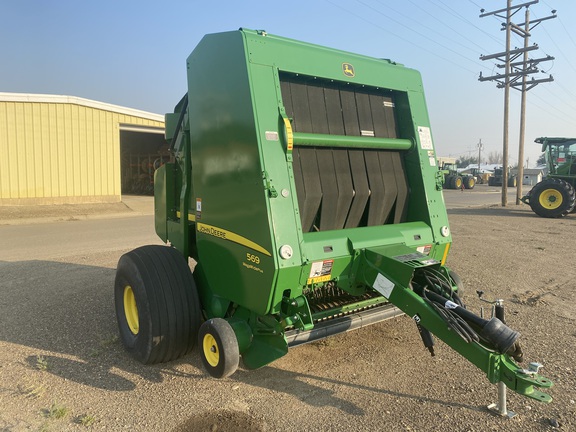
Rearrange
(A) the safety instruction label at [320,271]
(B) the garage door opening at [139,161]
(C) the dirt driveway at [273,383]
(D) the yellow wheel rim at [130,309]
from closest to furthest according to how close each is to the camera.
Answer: (C) the dirt driveway at [273,383] → (A) the safety instruction label at [320,271] → (D) the yellow wheel rim at [130,309] → (B) the garage door opening at [139,161]

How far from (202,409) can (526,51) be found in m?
21.6

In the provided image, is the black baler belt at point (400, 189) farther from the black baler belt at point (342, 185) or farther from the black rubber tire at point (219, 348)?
the black rubber tire at point (219, 348)

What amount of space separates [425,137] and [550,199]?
13.7 metres

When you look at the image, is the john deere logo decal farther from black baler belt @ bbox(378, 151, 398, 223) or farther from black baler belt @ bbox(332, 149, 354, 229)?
black baler belt @ bbox(378, 151, 398, 223)

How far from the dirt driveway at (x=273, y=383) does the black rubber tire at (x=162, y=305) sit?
193 millimetres

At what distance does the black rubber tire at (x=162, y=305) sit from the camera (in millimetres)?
3488

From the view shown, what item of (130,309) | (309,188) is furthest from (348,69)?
(130,309)

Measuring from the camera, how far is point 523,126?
1998 cm

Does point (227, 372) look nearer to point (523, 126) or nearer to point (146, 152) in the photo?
point (523, 126)

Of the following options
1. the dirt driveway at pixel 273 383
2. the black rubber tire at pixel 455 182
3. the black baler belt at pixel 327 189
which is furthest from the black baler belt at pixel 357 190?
the black rubber tire at pixel 455 182

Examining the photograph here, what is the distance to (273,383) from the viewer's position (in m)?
3.38

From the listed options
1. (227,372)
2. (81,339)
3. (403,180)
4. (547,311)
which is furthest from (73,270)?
(547,311)

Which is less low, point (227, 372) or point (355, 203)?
point (355, 203)

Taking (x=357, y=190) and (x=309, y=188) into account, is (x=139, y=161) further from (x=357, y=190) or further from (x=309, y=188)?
(x=309, y=188)
